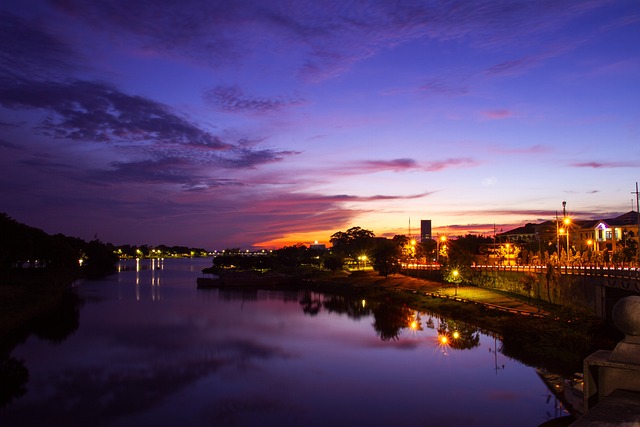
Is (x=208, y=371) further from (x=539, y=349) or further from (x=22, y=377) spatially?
(x=539, y=349)

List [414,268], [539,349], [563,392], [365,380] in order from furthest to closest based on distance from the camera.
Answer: [414,268] → [539,349] → [365,380] → [563,392]


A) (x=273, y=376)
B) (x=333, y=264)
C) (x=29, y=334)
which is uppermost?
(x=333, y=264)

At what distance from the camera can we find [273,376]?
33531 millimetres

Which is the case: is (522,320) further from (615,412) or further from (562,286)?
(615,412)

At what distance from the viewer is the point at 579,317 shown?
3459cm

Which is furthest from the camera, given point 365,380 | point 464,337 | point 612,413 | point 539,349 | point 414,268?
point 414,268

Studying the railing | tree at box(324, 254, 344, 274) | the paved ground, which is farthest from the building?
tree at box(324, 254, 344, 274)

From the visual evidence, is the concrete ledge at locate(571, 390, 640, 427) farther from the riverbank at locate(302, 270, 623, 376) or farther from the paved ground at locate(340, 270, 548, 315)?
the paved ground at locate(340, 270, 548, 315)

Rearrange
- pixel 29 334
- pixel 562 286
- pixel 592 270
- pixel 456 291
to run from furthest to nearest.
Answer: pixel 456 291, pixel 29 334, pixel 562 286, pixel 592 270

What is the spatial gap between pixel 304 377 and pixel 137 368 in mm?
12031

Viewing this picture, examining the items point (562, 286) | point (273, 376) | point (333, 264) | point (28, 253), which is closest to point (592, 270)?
point (562, 286)

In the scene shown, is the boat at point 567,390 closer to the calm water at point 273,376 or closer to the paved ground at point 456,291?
the calm water at point 273,376

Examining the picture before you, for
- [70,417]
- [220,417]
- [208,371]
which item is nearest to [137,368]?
[208,371]

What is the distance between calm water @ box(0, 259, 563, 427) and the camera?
81.8 feet
